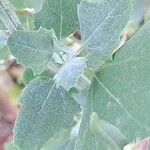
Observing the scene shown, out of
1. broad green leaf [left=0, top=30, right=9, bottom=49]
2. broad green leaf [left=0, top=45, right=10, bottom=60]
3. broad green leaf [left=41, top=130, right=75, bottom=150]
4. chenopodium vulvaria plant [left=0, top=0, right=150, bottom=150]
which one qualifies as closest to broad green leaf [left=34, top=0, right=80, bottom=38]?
chenopodium vulvaria plant [left=0, top=0, right=150, bottom=150]

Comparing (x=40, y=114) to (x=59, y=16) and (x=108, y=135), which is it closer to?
(x=59, y=16)

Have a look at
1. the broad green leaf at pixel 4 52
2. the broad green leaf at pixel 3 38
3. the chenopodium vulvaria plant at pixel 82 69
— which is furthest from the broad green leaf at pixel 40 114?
the broad green leaf at pixel 4 52

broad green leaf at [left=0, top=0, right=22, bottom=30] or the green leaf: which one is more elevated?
broad green leaf at [left=0, top=0, right=22, bottom=30]

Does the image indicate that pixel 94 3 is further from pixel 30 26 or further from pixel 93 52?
Result: pixel 30 26

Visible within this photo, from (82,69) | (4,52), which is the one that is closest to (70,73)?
(82,69)

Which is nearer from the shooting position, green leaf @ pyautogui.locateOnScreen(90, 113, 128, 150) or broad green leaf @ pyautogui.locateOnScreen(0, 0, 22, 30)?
green leaf @ pyautogui.locateOnScreen(90, 113, 128, 150)

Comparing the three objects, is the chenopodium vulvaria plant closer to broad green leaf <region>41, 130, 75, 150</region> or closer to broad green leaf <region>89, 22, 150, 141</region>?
broad green leaf <region>89, 22, 150, 141</region>

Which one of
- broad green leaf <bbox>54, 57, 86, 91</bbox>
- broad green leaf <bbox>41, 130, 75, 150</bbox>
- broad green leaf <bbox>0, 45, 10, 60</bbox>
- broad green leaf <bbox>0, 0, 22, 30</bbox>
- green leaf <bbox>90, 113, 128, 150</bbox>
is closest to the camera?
green leaf <bbox>90, 113, 128, 150</bbox>
